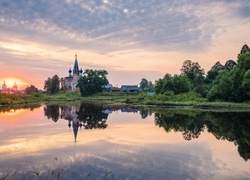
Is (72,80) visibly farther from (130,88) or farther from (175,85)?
(175,85)

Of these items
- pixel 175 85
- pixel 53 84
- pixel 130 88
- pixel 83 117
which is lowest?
pixel 83 117

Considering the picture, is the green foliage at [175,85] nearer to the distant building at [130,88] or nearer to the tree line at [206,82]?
the tree line at [206,82]

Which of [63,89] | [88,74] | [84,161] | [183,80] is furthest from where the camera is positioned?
[63,89]

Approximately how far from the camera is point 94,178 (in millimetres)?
8906

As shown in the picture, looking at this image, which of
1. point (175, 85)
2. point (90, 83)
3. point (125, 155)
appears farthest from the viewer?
point (90, 83)

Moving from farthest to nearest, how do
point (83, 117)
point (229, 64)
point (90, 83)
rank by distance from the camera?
point (90, 83), point (229, 64), point (83, 117)

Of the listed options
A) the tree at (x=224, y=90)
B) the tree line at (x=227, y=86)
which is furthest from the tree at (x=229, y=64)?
the tree at (x=224, y=90)

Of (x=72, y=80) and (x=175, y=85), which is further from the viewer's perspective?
(x=72, y=80)

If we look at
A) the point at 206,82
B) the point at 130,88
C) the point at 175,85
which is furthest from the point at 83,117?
the point at 130,88

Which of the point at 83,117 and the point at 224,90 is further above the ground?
the point at 224,90

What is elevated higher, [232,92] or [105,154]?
[232,92]

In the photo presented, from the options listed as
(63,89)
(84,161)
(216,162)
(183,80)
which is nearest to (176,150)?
(216,162)

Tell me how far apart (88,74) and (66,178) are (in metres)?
99.2

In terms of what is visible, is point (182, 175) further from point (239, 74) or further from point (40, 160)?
point (239, 74)
